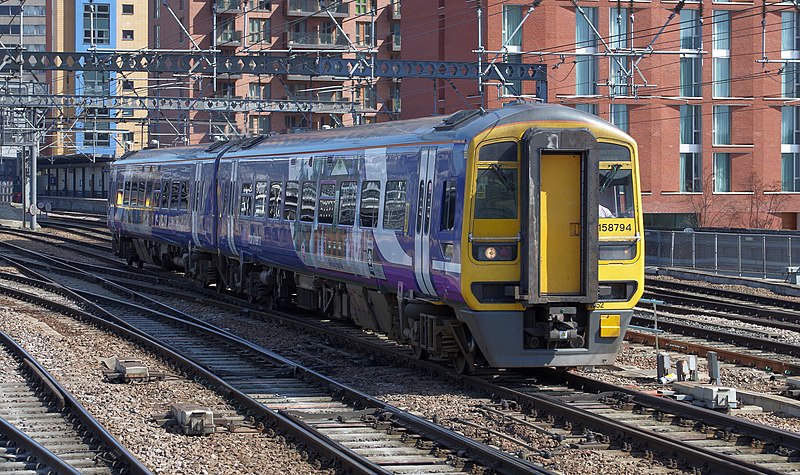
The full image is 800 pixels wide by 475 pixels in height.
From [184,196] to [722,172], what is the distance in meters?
36.2

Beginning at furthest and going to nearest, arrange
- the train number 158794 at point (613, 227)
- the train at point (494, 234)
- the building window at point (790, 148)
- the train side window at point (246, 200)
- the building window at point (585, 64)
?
the building window at point (790, 148)
the building window at point (585, 64)
the train side window at point (246, 200)
the train number 158794 at point (613, 227)
the train at point (494, 234)

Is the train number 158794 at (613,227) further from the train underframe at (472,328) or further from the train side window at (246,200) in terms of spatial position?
the train side window at (246,200)

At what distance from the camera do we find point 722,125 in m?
58.3

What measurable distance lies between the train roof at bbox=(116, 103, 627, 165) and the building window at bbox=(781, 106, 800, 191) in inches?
1570

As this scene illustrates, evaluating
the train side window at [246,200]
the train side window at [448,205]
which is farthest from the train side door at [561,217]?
the train side window at [246,200]

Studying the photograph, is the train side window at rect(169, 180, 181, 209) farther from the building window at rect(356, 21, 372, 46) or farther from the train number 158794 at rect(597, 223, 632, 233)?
the building window at rect(356, 21, 372, 46)

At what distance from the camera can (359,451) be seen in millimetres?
10867

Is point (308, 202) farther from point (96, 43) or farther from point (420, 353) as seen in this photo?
point (96, 43)

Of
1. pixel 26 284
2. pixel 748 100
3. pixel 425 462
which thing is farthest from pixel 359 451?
pixel 748 100

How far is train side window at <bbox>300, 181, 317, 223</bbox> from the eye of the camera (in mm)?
19328

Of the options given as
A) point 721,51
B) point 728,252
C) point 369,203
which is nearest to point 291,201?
point 369,203

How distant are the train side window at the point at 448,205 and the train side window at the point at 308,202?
208 inches

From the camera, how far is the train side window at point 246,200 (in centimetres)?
2314

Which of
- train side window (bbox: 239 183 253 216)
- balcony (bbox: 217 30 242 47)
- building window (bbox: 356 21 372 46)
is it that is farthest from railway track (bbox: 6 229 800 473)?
building window (bbox: 356 21 372 46)
